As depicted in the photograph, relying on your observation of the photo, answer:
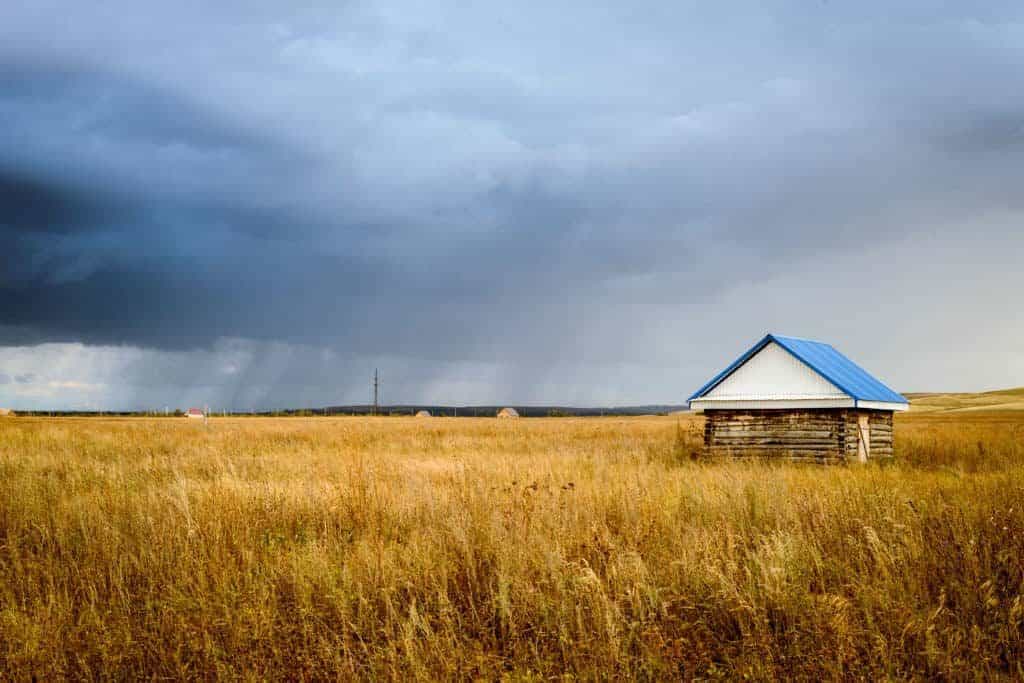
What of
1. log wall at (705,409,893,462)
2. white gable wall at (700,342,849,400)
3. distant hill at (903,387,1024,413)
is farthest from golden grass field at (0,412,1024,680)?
distant hill at (903,387,1024,413)

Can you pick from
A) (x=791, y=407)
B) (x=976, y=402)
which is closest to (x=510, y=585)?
(x=791, y=407)

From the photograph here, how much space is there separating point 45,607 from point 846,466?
15605mm

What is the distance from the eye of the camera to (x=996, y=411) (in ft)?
297

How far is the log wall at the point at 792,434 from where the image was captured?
56.2 ft

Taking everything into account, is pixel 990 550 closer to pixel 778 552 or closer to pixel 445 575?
pixel 778 552

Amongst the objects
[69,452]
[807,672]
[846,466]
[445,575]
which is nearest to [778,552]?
[807,672]

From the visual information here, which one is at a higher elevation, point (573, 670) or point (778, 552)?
point (778, 552)

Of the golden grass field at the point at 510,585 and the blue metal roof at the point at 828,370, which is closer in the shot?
the golden grass field at the point at 510,585

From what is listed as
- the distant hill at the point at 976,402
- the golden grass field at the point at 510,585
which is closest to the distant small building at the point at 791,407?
the golden grass field at the point at 510,585

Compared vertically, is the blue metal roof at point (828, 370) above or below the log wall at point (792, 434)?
above

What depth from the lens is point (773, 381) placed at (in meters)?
17.9

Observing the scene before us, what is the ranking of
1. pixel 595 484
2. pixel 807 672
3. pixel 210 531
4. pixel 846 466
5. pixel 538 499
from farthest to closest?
1. pixel 846 466
2. pixel 595 484
3. pixel 538 499
4. pixel 210 531
5. pixel 807 672

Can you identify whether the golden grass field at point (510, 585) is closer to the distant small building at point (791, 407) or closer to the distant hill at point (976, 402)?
Result: the distant small building at point (791, 407)

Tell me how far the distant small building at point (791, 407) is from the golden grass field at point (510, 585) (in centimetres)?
766
